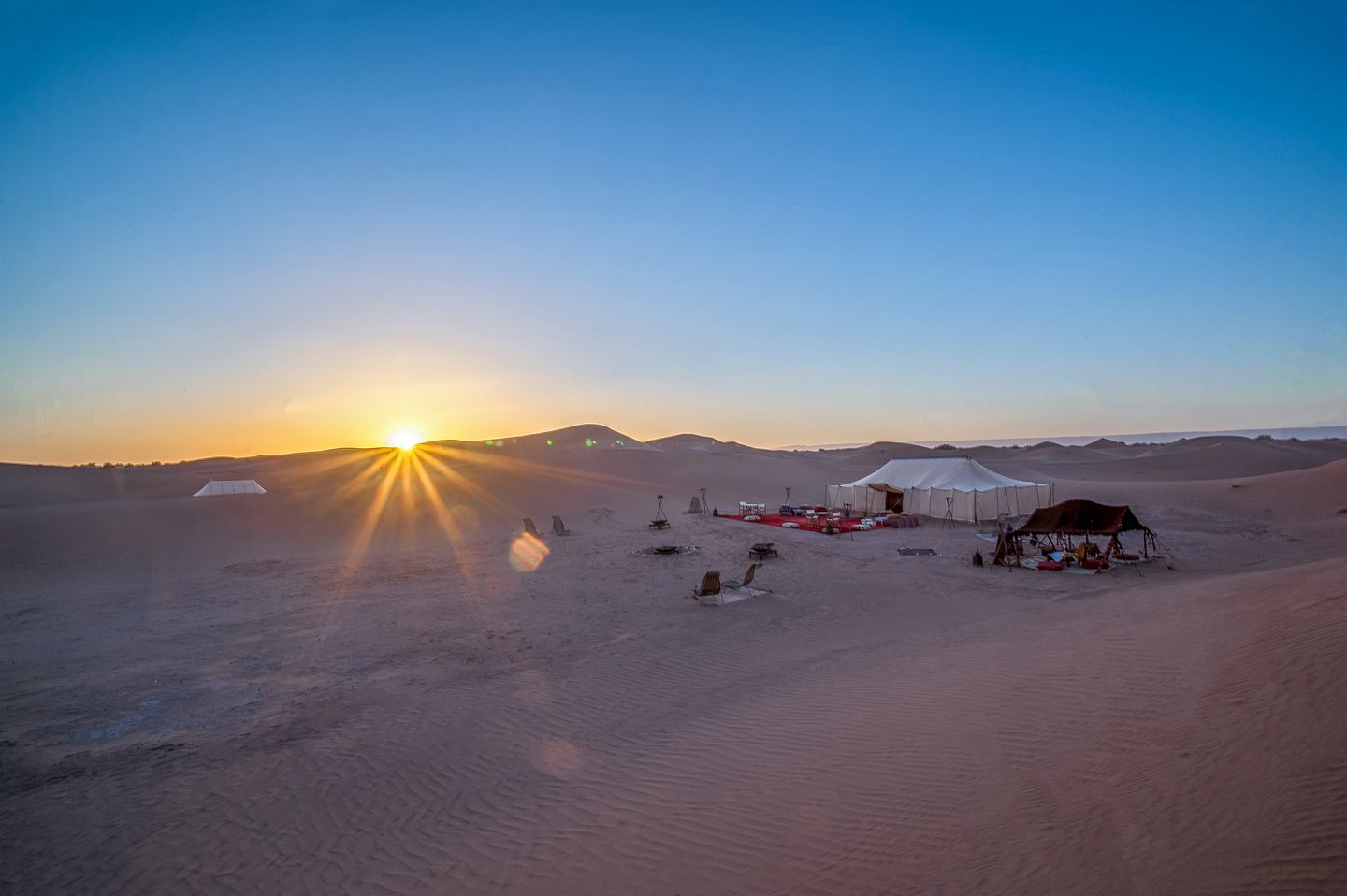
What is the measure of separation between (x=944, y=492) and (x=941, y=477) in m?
1.99

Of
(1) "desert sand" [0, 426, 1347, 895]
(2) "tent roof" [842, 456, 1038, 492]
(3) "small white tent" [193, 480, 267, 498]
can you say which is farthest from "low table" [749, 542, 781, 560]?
(3) "small white tent" [193, 480, 267, 498]

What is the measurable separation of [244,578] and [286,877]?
1929cm

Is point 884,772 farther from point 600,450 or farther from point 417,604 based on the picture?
point 600,450

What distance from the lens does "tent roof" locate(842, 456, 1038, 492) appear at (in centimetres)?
3225

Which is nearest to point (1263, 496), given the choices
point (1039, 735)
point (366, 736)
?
point (1039, 735)

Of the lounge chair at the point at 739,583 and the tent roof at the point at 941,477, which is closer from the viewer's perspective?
the lounge chair at the point at 739,583

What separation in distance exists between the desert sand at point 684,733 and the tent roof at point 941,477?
11.8m

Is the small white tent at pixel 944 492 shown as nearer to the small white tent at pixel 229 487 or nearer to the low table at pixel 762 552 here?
the low table at pixel 762 552

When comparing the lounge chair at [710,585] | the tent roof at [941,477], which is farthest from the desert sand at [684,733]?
the tent roof at [941,477]

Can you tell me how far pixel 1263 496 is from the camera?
34.2 m

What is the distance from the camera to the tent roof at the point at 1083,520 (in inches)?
791

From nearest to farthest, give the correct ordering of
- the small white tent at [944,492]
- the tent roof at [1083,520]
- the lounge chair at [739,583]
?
the lounge chair at [739,583] < the tent roof at [1083,520] < the small white tent at [944,492]

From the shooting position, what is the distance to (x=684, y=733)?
870 cm

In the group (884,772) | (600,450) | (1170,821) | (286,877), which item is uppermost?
(600,450)
